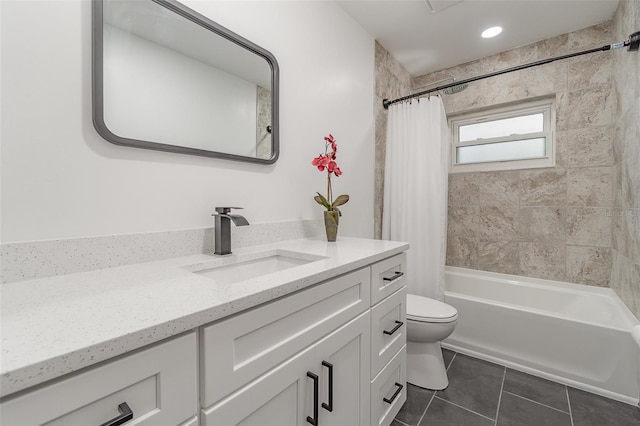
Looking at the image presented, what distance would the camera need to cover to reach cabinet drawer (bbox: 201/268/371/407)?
571mm

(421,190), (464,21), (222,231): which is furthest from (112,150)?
(464,21)

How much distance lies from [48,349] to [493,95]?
3.16 meters

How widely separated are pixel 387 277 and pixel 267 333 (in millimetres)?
691

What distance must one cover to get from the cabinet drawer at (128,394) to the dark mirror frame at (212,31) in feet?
2.39

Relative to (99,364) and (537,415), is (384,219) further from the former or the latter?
(99,364)

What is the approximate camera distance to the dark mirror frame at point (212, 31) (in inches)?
33.5

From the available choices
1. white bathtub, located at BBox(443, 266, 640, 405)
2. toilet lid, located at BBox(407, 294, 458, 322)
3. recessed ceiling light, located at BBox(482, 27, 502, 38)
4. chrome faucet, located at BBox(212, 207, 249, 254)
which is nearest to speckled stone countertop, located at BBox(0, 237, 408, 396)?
chrome faucet, located at BBox(212, 207, 249, 254)

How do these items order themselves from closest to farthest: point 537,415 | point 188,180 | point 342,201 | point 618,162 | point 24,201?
point 24,201
point 188,180
point 537,415
point 342,201
point 618,162

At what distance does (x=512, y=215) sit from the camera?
2457 millimetres

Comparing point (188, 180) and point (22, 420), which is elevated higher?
point (188, 180)

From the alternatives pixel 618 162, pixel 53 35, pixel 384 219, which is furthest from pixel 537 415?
pixel 53 35

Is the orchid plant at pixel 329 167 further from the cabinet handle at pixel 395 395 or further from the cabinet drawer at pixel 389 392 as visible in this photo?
the cabinet handle at pixel 395 395

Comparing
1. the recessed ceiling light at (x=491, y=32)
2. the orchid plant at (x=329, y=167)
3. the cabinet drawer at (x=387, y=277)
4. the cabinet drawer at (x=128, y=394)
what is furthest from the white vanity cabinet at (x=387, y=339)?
the recessed ceiling light at (x=491, y=32)

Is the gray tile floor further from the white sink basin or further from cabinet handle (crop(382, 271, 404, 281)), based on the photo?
the white sink basin
